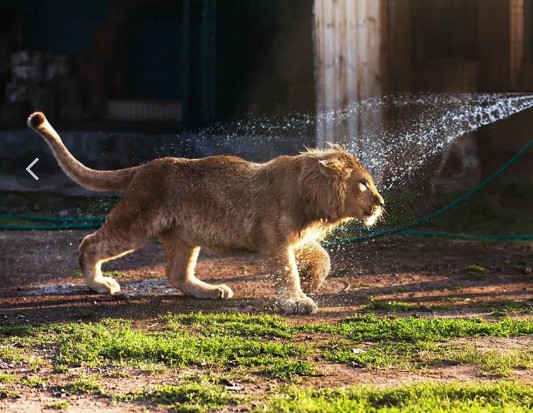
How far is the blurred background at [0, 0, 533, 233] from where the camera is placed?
1183 centimetres

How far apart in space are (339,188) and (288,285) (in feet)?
2.59

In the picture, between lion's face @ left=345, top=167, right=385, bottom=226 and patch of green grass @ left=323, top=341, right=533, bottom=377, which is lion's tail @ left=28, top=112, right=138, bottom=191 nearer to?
lion's face @ left=345, top=167, right=385, bottom=226

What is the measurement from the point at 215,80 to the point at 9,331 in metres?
6.62

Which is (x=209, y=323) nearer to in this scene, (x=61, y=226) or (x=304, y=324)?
(x=304, y=324)

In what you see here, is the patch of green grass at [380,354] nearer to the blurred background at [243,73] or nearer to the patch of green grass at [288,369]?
the patch of green grass at [288,369]

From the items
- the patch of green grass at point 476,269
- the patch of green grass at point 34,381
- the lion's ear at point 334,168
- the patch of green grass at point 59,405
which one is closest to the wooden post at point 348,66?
the patch of green grass at point 476,269

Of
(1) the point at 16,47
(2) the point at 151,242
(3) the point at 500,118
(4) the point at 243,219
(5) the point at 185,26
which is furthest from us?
(1) the point at 16,47

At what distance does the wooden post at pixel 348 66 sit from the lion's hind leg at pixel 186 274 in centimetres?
384

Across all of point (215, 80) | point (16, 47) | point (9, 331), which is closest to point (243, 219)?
point (9, 331)

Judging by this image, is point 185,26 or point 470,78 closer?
point 470,78

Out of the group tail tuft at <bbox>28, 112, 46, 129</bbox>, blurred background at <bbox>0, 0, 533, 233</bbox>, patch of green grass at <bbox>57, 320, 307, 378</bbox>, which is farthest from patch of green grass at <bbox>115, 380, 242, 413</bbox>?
blurred background at <bbox>0, 0, 533, 233</bbox>

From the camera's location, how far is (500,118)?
11.9 meters

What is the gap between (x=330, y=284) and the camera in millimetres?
8766

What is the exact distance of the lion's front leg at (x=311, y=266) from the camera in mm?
8242
